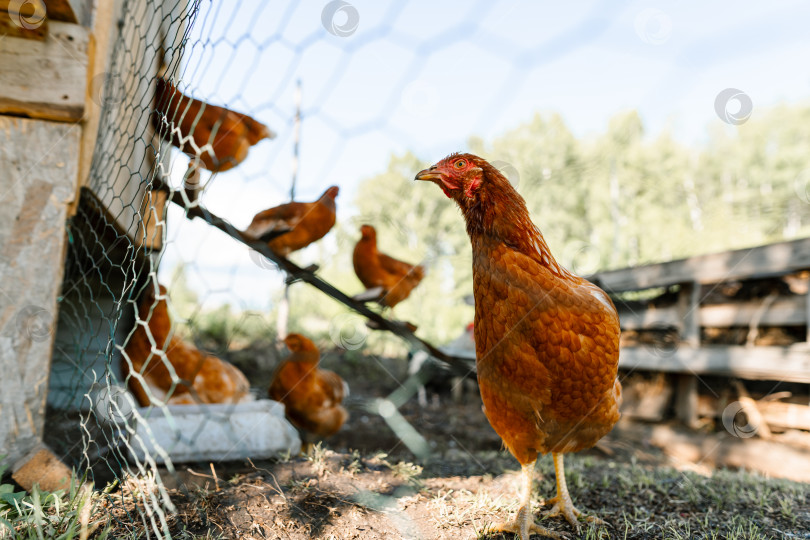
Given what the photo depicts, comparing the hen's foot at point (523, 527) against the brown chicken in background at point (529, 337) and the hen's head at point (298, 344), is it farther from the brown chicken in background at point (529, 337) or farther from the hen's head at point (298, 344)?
the hen's head at point (298, 344)

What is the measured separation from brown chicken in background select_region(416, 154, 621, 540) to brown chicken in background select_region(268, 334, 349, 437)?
1087 mm

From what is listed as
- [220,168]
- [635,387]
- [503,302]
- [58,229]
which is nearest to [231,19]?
[220,168]

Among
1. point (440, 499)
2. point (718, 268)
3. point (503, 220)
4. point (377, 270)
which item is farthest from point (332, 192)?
point (718, 268)

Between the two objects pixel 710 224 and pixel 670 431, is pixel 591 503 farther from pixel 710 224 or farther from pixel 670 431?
pixel 710 224

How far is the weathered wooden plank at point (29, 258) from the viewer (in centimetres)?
139

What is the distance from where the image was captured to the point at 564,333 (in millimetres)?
1104

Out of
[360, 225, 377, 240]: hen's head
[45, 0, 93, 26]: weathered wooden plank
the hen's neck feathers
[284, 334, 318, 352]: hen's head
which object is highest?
[45, 0, 93, 26]: weathered wooden plank

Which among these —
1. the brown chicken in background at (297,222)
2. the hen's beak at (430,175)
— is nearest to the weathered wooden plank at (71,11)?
the brown chicken in background at (297,222)

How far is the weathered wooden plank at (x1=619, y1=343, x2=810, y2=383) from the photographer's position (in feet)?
9.24

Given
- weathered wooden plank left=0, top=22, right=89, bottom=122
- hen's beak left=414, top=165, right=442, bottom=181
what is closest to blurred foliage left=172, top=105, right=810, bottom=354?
hen's beak left=414, top=165, right=442, bottom=181

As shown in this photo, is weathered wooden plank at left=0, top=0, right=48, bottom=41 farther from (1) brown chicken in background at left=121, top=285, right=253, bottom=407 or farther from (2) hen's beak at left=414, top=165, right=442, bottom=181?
(2) hen's beak at left=414, top=165, right=442, bottom=181

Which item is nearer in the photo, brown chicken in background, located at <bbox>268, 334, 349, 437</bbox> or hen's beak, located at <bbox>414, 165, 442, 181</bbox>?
hen's beak, located at <bbox>414, 165, 442, 181</bbox>

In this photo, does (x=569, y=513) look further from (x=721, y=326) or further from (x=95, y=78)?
(x=721, y=326)

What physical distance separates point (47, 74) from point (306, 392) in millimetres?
1470
